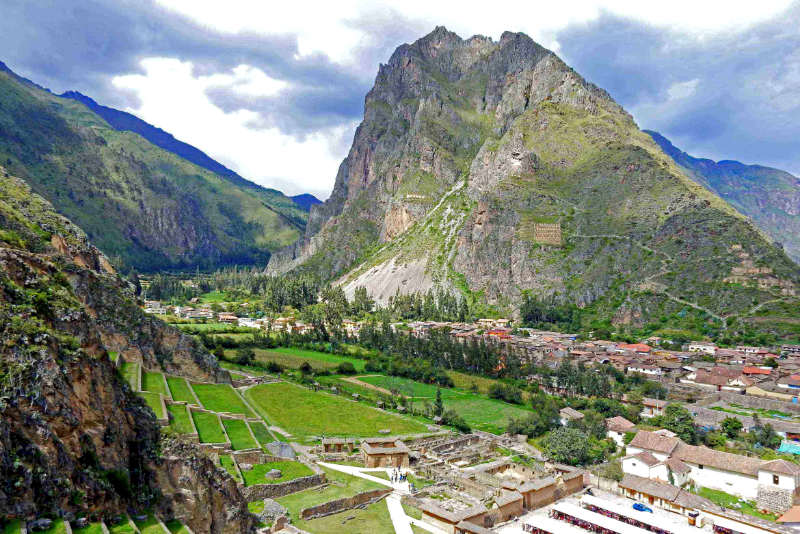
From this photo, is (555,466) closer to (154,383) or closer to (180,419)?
(180,419)

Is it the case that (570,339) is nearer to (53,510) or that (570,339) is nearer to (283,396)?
(283,396)

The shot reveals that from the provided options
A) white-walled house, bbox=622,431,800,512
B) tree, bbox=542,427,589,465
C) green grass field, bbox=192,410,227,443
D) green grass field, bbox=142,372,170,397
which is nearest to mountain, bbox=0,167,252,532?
green grass field, bbox=192,410,227,443

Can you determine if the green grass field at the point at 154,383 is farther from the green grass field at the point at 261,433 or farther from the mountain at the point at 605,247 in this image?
the mountain at the point at 605,247

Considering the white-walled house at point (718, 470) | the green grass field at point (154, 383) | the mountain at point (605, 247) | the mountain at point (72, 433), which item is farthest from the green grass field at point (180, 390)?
the mountain at point (605, 247)

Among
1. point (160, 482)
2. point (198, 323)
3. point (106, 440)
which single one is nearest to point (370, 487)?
point (160, 482)

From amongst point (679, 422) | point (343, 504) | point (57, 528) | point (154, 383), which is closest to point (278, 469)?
point (343, 504)

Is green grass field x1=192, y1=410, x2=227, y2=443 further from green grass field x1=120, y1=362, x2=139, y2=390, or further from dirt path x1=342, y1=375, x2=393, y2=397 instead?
dirt path x1=342, y1=375, x2=393, y2=397
